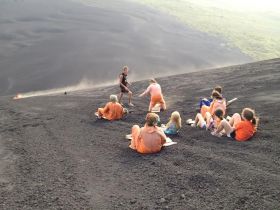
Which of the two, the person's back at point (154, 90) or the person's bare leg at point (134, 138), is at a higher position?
the person's back at point (154, 90)

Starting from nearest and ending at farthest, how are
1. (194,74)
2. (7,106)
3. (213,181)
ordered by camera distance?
(213,181) → (7,106) → (194,74)

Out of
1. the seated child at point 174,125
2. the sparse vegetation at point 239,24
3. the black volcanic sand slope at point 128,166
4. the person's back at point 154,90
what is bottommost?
the black volcanic sand slope at point 128,166

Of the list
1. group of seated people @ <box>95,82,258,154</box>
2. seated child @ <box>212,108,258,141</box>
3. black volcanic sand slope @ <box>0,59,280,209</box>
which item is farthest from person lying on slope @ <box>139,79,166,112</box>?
seated child @ <box>212,108,258,141</box>

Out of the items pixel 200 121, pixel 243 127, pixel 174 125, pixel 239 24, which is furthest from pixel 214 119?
pixel 239 24

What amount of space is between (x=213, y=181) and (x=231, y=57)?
31046mm

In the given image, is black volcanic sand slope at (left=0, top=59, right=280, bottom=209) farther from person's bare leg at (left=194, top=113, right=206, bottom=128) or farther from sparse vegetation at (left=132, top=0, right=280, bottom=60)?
sparse vegetation at (left=132, top=0, right=280, bottom=60)

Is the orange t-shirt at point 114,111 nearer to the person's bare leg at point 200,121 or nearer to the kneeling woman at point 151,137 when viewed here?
the person's bare leg at point 200,121

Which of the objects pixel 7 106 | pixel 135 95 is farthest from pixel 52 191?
pixel 135 95

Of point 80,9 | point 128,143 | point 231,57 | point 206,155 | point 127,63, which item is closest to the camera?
point 206,155

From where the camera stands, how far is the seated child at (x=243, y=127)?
12.6m

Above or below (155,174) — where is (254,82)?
above

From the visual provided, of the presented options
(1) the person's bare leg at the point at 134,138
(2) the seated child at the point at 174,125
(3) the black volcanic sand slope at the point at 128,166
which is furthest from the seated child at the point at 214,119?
(1) the person's bare leg at the point at 134,138

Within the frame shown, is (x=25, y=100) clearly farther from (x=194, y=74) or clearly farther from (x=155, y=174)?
(x=155, y=174)

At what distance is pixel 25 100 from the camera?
22984 millimetres
